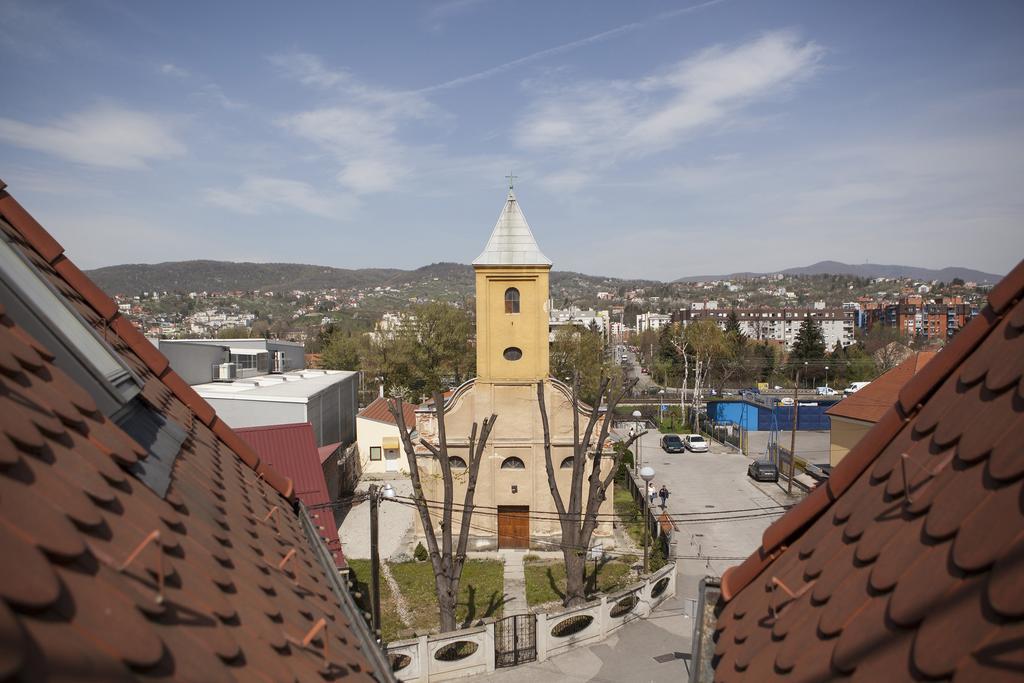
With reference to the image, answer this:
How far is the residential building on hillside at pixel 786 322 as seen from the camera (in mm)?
117938

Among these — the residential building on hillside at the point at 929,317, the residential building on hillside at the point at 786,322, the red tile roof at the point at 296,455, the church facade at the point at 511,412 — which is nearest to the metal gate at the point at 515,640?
the red tile roof at the point at 296,455

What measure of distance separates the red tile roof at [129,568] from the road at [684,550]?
10.5 m

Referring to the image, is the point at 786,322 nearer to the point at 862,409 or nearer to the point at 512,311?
the point at 862,409

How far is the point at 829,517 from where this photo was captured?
3791 mm

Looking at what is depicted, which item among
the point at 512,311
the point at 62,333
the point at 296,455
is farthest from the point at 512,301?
the point at 62,333

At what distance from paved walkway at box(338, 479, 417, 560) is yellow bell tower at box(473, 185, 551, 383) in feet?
21.7

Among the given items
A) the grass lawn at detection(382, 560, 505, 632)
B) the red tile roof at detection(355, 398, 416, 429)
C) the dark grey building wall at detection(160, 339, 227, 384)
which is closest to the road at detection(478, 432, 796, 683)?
the grass lawn at detection(382, 560, 505, 632)

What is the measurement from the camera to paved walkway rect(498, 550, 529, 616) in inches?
699

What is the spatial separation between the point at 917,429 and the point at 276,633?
325 centimetres

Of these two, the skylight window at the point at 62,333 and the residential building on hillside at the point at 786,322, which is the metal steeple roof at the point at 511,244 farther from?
the residential building on hillside at the point at 786,322

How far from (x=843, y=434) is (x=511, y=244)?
547 inches

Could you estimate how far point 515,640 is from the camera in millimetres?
14836

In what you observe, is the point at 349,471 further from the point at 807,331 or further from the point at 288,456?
the point at 807,331

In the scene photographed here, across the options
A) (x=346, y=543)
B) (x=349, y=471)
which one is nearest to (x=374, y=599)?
(x=346, y=543)
